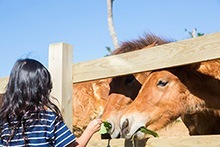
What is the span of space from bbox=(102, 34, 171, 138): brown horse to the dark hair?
155 cm

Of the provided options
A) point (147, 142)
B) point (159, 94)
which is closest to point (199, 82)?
point (159, 94)

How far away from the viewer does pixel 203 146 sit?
250cm

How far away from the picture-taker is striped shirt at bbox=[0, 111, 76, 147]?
215 centimetres

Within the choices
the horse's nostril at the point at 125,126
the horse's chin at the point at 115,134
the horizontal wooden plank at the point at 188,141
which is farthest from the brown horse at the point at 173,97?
the horizontal wooden plank at the point at 188,141

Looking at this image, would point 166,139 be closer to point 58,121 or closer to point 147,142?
point 147,142

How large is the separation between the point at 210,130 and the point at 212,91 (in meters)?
0.62

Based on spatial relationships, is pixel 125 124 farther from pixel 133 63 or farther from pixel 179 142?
pixel 179 142

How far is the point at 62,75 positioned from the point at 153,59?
800 millimetres

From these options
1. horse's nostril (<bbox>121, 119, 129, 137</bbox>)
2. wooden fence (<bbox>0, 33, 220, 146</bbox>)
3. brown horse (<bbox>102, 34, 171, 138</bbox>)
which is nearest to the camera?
wooden fence (<bbox>0, 33, 220, 146</bbox>)

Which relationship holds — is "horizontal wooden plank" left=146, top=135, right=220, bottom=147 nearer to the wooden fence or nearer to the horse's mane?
the wooden fence

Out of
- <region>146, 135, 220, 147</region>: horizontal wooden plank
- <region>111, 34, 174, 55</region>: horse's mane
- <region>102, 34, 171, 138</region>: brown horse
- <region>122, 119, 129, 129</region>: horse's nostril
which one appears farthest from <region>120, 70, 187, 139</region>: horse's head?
<region>111, 34, 174, 55</region>: horse's mane

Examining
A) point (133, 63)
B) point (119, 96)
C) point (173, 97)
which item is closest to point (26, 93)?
point (133, 63)

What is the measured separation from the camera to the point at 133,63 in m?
2.95

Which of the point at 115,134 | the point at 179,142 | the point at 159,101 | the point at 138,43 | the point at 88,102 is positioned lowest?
the point at 179,142
